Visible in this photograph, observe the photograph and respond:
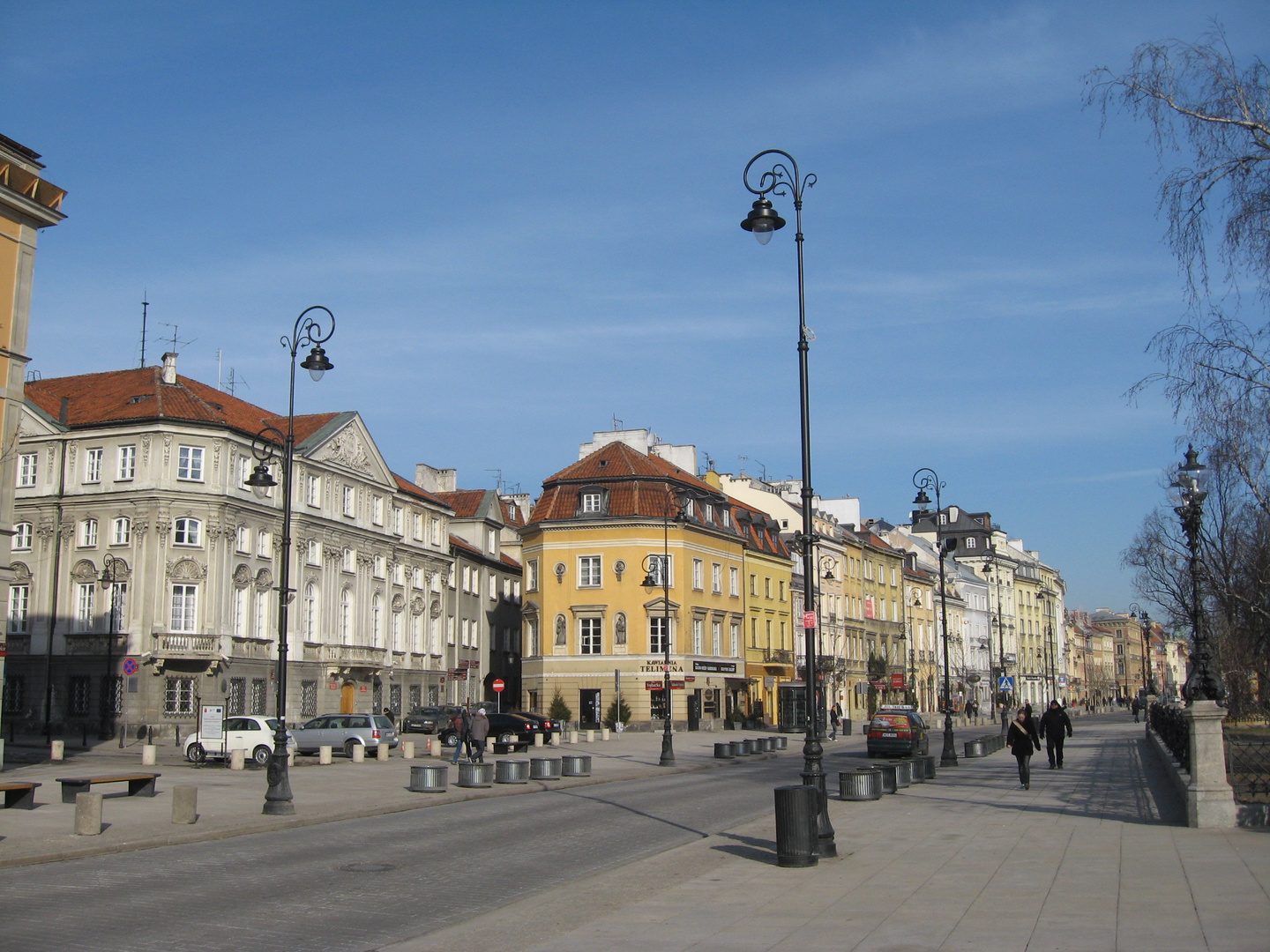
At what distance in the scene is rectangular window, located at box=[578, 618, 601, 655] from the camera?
6356 centimetres

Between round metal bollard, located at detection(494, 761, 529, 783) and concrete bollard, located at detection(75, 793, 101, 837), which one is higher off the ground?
concrete bollard, located at detection(75, 793, 101, 837)

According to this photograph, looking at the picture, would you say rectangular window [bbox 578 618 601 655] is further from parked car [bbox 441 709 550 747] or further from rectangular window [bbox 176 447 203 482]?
rectangular window [bbox 176 447 203 482]

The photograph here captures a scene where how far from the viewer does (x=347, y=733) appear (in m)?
40.3

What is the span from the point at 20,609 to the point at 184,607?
788 cm

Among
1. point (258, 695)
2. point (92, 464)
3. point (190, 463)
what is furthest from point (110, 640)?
point (92, 464)

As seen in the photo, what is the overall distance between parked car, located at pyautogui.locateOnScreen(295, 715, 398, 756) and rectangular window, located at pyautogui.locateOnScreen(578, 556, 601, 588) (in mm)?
23966

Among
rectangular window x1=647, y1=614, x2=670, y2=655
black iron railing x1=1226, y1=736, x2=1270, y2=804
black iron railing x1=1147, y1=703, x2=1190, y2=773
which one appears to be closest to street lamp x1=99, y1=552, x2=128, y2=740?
rectangular window x1=647, y1=614, x2=670, y2=655

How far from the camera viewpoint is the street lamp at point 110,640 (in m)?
47.7

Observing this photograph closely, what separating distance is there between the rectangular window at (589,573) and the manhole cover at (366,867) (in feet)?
159

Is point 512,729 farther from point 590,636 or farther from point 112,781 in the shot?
point 112,781

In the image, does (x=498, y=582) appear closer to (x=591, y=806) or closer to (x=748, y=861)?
(x=591, y=806)

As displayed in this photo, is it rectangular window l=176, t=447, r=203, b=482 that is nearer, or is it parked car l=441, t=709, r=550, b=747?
parked car l=441, t=709, r=550, b=747

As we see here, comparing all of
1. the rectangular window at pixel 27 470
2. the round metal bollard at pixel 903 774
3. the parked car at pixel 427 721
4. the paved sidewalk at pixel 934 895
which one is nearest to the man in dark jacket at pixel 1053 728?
the round metal bollard at pixel 903 774

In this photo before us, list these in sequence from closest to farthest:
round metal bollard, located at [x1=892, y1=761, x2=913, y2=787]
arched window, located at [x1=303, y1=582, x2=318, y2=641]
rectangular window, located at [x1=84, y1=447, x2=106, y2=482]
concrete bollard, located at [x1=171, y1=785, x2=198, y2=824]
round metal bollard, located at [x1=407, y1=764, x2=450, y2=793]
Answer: concrete bollard, located at [x1=171, y1=785, x2=198, y2=824] < round metal bollard, located at [x1=892, y1=761, x2=913, y2=787] < round metal bollard, located at [x1=407, y1=764, x2=450, y2=793] < rectangular window, located at [x1=84, y1=447, x2=106, y2=482] < arched window, located at [x1=303, y1=582, x2=318, y2=641]
